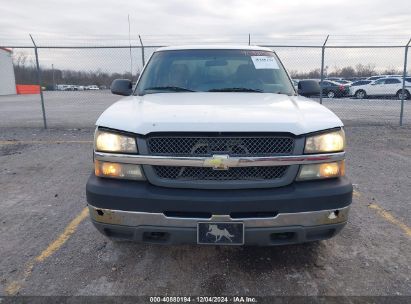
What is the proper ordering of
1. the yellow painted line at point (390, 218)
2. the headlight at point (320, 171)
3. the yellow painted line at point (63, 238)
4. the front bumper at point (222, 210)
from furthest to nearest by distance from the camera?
the yellow painted line at point (390, 218), the yellow painted line at point (63, 238), the headlight at point (320, 171), the front bumper at point (222, 210)

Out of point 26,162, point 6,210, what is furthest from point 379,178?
point 26,162

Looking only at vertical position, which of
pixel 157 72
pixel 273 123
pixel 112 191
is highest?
pixel 157 72

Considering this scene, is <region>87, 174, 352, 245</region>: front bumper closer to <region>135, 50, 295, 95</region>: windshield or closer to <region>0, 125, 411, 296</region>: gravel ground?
<region>0, 125, 411, 296</region>: gravel ground

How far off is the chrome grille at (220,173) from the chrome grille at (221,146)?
0.37 feet

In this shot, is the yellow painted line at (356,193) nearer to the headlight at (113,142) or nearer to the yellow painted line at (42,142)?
the headlight at (113,142)

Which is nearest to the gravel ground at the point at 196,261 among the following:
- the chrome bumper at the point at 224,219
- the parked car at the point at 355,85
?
the chrome bumper at the point at 224,219

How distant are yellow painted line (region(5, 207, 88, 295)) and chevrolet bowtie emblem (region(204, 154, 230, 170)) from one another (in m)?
1.81

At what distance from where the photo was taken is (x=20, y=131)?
34.0ft

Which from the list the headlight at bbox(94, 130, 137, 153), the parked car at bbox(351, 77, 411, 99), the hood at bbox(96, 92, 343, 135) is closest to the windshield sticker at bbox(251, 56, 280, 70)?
the hood at bbox(96, 92, 343, 135)

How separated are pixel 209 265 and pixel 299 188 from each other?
1117mm

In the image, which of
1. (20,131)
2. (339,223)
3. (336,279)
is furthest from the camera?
(20,131)

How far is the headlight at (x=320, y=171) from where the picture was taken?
8.25ft

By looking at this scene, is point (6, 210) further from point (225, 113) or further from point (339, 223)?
point (339, 223)

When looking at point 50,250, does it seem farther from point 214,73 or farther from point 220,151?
point 214,73
